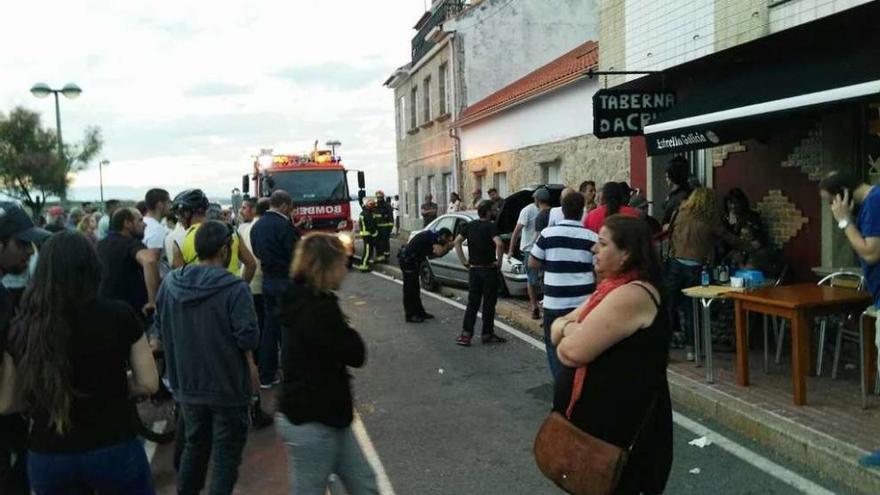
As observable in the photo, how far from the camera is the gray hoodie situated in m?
4.02

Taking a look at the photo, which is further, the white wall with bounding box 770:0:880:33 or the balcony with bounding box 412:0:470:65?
the balcony with bounding box 412:0:470:65

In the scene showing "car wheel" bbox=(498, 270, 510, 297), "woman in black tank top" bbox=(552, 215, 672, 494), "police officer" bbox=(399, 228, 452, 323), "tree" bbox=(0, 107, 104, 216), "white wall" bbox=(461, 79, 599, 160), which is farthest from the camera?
"tree" bbox=(0, 107, 104, 216)

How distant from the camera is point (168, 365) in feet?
13.9

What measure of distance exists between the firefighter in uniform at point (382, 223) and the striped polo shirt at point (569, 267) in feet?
41.5

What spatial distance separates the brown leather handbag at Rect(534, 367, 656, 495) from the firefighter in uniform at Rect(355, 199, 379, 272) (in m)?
15.2

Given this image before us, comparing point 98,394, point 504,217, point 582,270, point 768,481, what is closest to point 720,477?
point 768,481

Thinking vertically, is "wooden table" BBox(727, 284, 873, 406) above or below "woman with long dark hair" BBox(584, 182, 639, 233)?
below

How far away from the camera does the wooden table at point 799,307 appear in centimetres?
561

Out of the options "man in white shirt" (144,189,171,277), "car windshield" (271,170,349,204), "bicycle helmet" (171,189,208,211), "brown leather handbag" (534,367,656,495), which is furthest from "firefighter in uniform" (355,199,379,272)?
"brown leather handbag" (534,367,656,495)

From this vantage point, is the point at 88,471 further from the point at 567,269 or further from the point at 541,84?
the point at 541,84

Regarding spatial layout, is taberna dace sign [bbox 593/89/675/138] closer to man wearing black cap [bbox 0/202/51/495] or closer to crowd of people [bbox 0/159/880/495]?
crowd of people [bbox 0/159/880/495]

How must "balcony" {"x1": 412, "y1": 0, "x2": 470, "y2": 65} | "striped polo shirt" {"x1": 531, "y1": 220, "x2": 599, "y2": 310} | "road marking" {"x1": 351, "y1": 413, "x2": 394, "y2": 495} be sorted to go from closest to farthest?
1. "road marking" {"x1": 351, "y1": 413, "x2": 394, "y2": 495}
2. "striped polo shirt" {"x1": 531, "y1": 220, "x2": 599, "y2": 310}
3. "balcony" {"x1": 412, "y1": 0, "x2": 470, "y2": 65}

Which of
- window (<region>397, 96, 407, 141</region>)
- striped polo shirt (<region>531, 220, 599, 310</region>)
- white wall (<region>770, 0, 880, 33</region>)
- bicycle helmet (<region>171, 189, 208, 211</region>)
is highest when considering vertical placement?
window (<region>397, 96, 407, 141</region>)

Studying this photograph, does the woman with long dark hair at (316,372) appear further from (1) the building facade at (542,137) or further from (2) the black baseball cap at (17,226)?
(1) the building facade at (542,137)
